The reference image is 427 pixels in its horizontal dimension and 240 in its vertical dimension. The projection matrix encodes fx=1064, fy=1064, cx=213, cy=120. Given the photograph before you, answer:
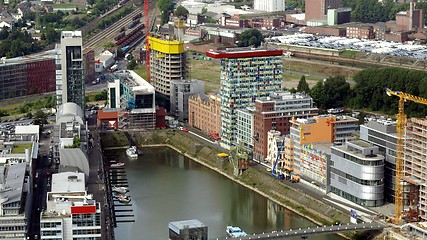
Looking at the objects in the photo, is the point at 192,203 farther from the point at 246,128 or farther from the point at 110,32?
the point at 110,32

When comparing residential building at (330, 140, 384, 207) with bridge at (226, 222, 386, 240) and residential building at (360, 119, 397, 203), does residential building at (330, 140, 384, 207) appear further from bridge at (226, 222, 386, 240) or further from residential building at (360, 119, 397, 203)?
bridge at (226, 222, 386, 240)

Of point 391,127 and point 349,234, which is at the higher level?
point 391,127

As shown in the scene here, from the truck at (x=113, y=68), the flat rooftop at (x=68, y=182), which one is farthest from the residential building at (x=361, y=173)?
the truck at (x=113, y=68)

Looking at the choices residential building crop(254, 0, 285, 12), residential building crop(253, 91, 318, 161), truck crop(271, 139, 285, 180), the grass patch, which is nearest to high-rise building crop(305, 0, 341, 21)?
residential building crop(254, 0, 285, 12)

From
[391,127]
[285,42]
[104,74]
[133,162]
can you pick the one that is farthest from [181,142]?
[285,42]

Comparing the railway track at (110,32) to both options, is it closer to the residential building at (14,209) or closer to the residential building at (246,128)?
the residential building at (246,128)

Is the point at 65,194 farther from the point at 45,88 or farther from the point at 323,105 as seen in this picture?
the point at 45,88

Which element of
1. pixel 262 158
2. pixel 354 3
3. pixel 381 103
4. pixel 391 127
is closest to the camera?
pixel 391 127
